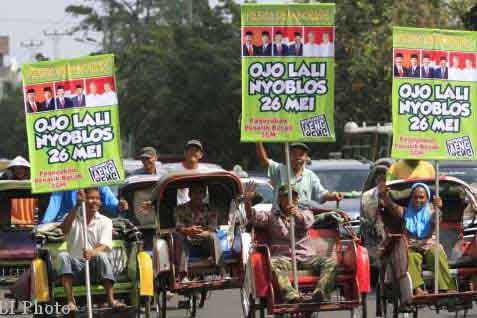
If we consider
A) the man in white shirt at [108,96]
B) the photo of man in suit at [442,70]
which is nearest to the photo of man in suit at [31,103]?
the man in white shirt at [108,96]

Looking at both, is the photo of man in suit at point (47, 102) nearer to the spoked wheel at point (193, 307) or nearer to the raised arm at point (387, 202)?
the raised arm at point (387, 202)

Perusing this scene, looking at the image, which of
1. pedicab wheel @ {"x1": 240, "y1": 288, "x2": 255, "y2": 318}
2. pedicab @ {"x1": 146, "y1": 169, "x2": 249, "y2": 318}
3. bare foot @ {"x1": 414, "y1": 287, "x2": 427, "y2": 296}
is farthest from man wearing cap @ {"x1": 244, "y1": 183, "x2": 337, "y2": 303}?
pedicab @ {"x1": 146, "y1": 169, "x2": 249, "y2": 318}

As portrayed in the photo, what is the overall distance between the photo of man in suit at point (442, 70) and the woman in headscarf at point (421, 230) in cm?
108

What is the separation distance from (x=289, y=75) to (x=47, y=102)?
226 cm

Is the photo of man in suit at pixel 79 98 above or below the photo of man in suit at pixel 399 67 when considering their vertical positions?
below

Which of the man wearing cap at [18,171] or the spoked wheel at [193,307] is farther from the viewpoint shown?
the man wearing cap at [18,171]

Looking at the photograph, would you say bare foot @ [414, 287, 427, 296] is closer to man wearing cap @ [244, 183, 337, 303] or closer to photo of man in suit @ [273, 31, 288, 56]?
man wearing cap @ [244, 183, 337, 303]

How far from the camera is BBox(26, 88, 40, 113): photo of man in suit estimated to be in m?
12.3

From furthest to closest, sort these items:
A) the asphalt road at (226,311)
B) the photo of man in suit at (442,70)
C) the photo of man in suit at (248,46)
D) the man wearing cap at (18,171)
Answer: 1. the man wearing cap at (18,171)
2. the asphalt road at (226,311)
3. the photo of man in suit at (442,70)
4. the photo of man in suit at (248,46)

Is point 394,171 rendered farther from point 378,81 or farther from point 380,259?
point 378,81

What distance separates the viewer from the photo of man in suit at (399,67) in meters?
12.9

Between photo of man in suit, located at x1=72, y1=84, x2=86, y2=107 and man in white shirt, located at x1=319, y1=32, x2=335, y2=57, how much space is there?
2245 millimetres

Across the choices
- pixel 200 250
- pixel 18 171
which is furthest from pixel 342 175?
pixel 200 250

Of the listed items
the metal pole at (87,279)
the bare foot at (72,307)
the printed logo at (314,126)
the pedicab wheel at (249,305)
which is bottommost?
the pedicab wheel at (249,305)
